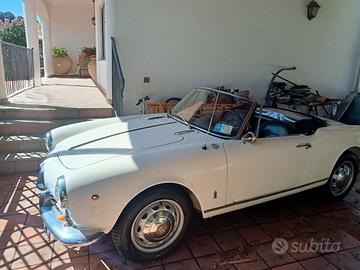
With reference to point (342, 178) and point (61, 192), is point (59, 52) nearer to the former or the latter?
point (61, 192)

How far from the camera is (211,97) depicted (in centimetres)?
272

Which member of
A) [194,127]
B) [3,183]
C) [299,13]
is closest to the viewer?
[194,127]

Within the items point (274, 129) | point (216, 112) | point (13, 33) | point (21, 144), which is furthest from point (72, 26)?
point (274, 129)

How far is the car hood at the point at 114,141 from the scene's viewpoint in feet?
6.71

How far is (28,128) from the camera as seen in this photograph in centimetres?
407

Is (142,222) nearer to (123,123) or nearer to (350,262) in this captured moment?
(123,123)

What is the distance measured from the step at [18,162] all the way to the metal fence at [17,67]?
182 centimetres

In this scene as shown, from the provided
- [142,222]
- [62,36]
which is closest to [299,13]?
[142,222]

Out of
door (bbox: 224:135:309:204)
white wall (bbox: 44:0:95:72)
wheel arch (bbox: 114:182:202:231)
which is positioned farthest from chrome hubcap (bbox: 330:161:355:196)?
white wall (bbox: 44:0:95:72)

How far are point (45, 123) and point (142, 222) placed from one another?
2.78 metres

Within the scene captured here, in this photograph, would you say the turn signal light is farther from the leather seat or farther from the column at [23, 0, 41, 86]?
the column at [23, 0, 41, 86]

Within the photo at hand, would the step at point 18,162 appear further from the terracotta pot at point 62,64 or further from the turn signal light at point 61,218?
the terracotta pot at point 62,64

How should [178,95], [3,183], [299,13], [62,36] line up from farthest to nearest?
[62,36] < [299,13] < [178,95] < [3,183]

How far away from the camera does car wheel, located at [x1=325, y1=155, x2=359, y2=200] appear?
310cm
